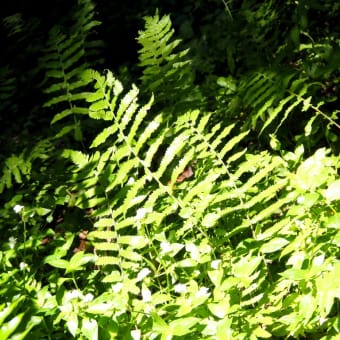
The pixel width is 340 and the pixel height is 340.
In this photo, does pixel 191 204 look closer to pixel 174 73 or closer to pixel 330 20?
pixel 174 73

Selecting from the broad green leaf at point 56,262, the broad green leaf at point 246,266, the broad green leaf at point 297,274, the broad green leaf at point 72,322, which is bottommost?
the broad green leaf at point 246,266

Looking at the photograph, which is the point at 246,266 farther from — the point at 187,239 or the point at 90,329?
the point at 90,329

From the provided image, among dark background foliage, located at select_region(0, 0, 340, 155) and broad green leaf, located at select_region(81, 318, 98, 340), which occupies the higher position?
dark background foliage, located at select_region(0, 0, 340, 155)

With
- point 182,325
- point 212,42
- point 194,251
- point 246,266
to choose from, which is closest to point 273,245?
point 246,266

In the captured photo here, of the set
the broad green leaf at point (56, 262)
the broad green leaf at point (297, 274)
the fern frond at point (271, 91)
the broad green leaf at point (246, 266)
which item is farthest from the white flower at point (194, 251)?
the fern frond at point (271, 91)

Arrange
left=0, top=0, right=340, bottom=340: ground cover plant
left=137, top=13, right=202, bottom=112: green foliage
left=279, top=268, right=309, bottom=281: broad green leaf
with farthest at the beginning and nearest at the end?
1. left=137, top=13, right=202, bottom=112: green foliage
2. left=0, top=0, right=340, bottom=340: ground cover plant
3. left=279, top=268, right=309, bottom=281: broad green leaf

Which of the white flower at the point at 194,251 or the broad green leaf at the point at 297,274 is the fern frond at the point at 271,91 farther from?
the broad green leaf at the point at 297,274

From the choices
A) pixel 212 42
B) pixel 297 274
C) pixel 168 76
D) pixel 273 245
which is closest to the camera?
pixel 297 274

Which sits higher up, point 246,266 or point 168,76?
point 168,76

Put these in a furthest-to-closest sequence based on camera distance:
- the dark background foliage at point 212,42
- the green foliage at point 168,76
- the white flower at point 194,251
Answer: the dark background foliage at point 212,42
the green foliage at point 168,76
the white flower at point 194,251

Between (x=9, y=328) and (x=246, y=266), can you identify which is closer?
(x=9, y=328)

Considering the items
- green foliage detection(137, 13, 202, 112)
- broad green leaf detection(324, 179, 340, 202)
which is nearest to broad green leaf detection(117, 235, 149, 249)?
broad green leaf detection(324, 179, 340, 202)

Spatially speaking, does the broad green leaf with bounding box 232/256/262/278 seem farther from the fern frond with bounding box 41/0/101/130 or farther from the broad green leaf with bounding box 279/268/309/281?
the fern frond with bounding box 41/0/101/130

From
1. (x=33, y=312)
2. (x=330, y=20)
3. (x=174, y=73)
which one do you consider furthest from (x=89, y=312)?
(x=330, y=20)
